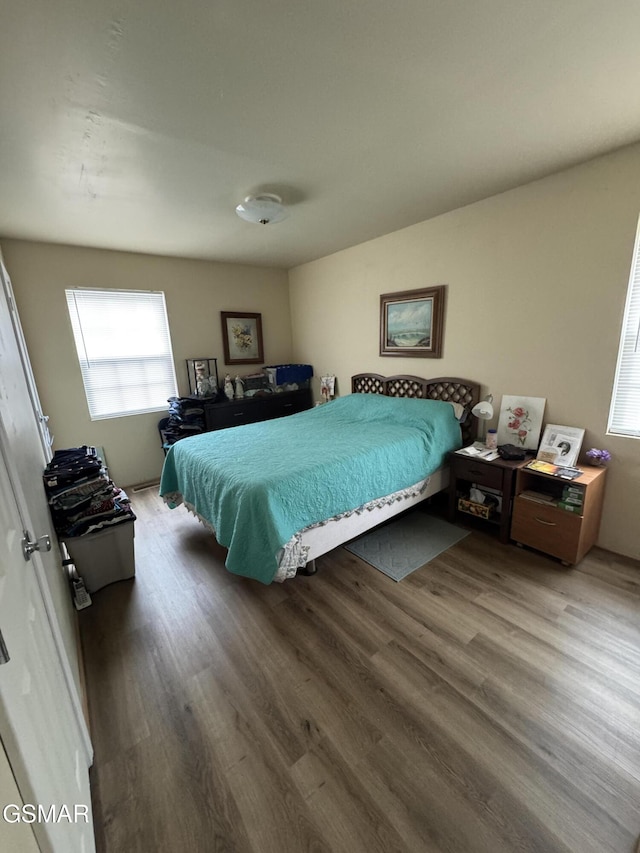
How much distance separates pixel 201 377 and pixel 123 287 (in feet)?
3.79

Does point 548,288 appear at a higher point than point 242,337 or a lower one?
higher

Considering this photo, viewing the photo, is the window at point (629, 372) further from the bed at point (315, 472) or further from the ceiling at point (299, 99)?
the bed at point (315, 472)

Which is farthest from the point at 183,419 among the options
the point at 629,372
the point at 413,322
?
the point at 629,372

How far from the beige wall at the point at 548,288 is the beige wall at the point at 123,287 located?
6.00ft

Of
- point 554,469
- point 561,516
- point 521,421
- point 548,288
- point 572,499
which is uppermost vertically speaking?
point 548,288

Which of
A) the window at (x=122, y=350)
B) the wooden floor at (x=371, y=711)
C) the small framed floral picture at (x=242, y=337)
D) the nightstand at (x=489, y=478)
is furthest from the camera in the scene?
the small framed floral picture at (x=242, y=337)

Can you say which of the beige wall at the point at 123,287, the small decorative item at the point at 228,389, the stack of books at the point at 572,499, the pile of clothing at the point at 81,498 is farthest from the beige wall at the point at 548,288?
the pile of clothing at the point at 81,498

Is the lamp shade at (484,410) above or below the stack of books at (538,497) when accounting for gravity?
above

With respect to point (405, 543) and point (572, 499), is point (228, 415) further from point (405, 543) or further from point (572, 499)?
point (572, 499)

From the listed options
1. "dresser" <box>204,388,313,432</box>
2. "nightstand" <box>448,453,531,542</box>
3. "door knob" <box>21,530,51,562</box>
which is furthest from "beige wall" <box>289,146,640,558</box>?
"door knob" <box>21,530,51,562</box>

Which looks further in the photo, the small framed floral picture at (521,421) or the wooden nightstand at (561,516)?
the small framed floral picture at (521,421)

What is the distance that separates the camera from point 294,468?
2074mm

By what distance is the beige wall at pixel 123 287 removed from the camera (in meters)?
3.10

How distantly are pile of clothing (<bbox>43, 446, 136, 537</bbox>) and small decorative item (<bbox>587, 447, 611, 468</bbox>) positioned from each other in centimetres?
298
